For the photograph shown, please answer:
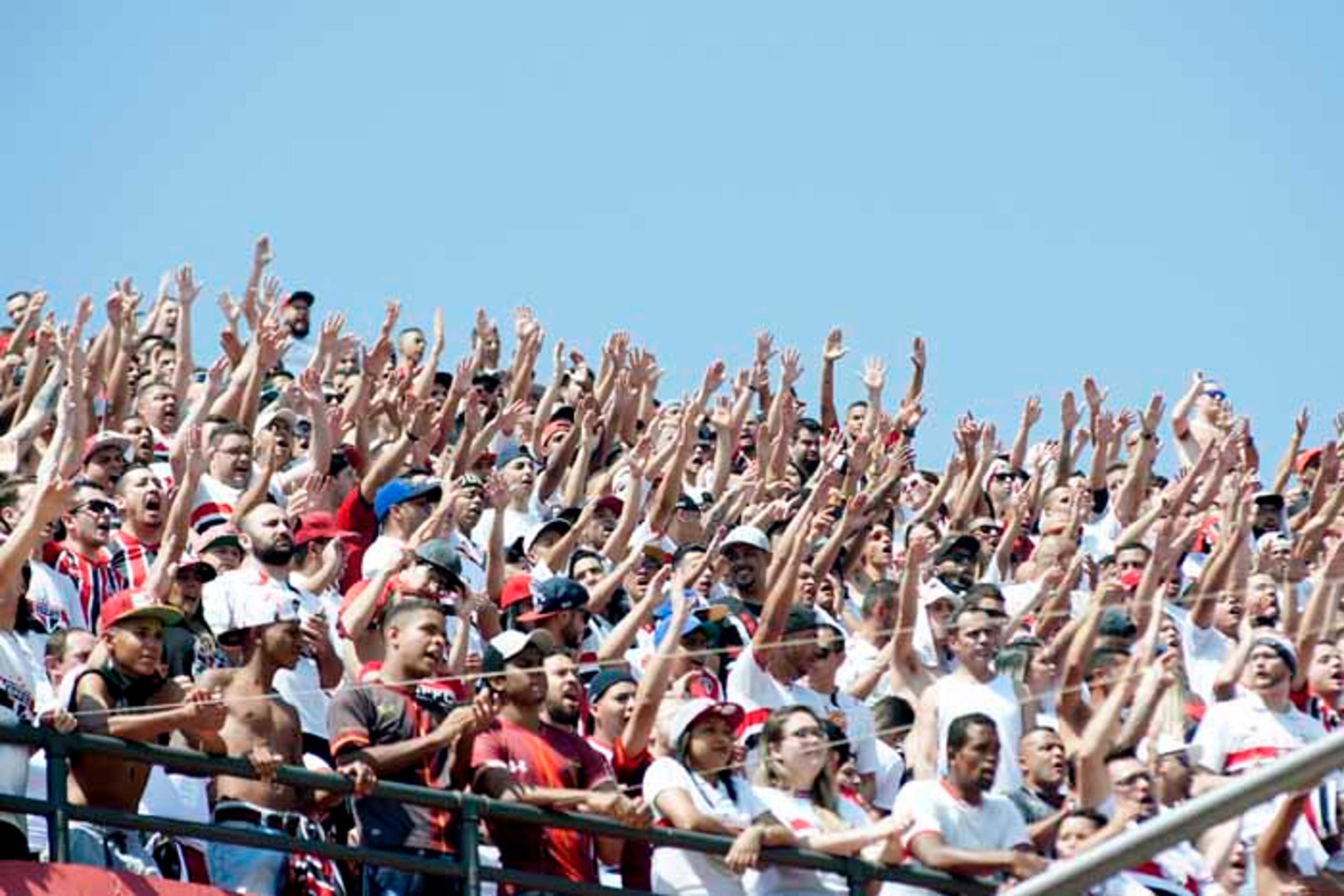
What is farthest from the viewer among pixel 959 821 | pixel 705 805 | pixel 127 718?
pixel 959 821

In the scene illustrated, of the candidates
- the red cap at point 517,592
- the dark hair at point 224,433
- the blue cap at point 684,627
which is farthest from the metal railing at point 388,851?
the dark hair at point 224,433

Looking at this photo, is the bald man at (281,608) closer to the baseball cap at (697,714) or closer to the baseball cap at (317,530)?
the baseball cap at (317,530)

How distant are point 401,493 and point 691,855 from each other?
14.5 ft

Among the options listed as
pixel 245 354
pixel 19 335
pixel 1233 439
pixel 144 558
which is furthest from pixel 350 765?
pixel 1233 439

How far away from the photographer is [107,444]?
16.6 meters

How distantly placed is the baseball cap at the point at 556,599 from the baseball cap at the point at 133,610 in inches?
70.7

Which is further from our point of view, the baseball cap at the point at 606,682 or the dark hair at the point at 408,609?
the baseball cap at the point at 606,682

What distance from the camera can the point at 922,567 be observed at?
18609 millimetres

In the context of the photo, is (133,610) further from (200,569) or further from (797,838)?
(797,838)

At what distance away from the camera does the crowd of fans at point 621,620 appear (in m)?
13.1

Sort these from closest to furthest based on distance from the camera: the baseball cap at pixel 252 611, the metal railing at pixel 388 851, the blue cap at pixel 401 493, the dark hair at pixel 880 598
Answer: the metal railing at pixel 388 851, the baseball cap at pixel 252 611, the blue cap at pixel 401 493, the dark hair at pixel 880 598

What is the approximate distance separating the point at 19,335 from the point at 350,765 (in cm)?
1007

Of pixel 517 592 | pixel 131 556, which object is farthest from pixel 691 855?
pixel 131 556

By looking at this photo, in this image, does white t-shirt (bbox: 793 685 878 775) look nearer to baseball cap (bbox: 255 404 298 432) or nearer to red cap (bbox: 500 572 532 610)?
red cap (bbox: 500 572 532 610)
